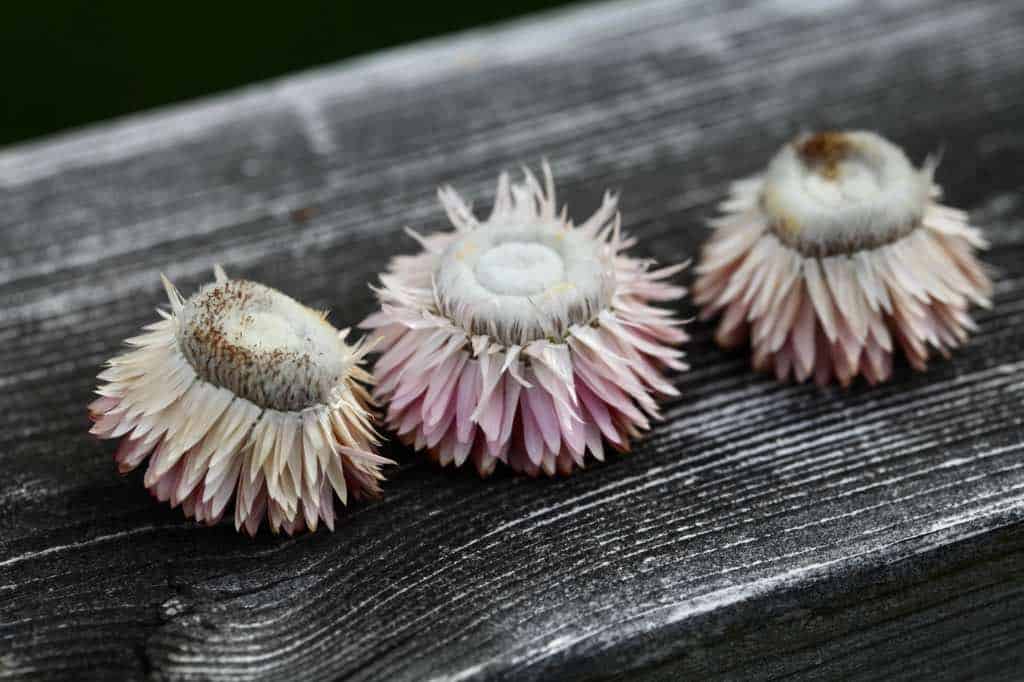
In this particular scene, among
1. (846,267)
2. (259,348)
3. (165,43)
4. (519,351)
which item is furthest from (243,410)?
(165,43)

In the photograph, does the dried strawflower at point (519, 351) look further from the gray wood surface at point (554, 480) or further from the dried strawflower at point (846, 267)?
the dried strawflower at point (846, 267)

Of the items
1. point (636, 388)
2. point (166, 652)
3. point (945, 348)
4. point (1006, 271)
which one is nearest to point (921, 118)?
point (1006, 271)

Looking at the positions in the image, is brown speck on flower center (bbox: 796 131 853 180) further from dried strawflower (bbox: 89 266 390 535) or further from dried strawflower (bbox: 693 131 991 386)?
dried strawflower (bbox: 89 266 390 535)

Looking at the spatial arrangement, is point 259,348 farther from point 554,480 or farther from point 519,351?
point 554,480

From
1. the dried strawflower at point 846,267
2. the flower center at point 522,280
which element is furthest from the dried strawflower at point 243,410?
the dried strawflower at point 846,267

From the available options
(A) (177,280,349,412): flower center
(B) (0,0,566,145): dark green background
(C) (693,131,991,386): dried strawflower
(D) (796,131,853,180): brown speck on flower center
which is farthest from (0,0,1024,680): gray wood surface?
(B) (0,0,566,145): dark green background
